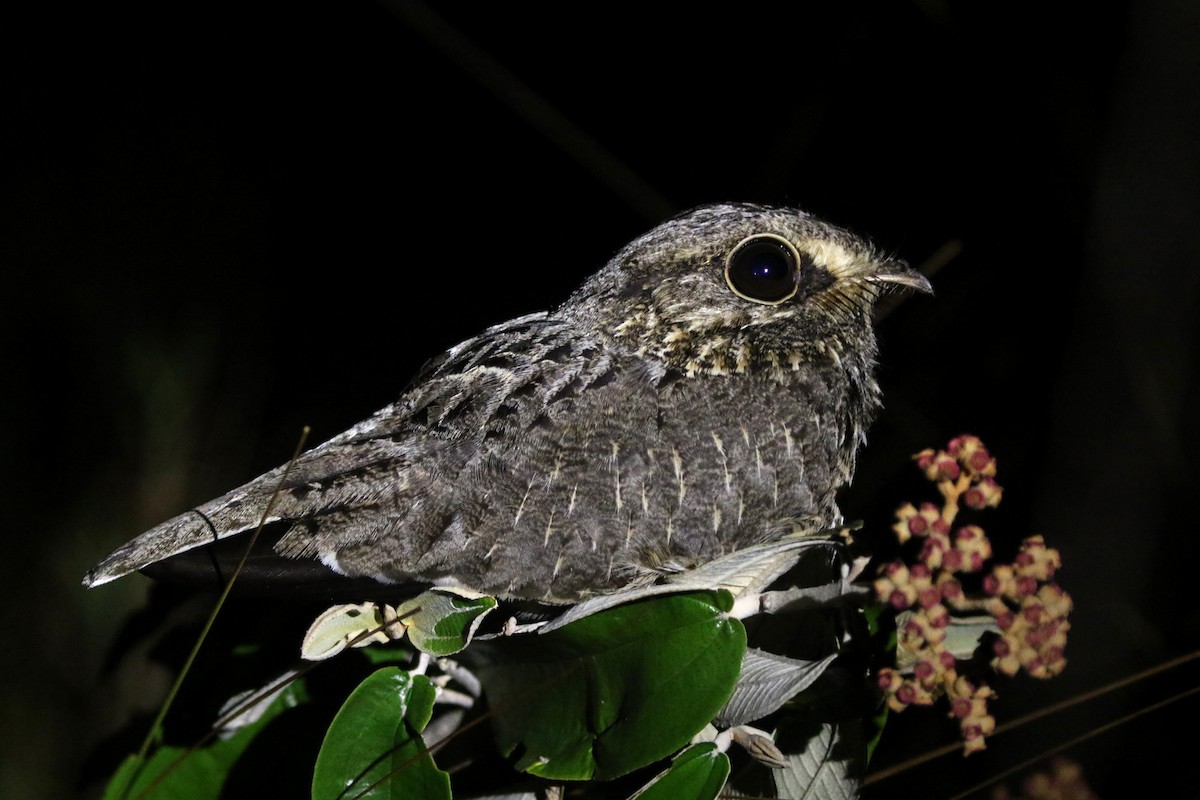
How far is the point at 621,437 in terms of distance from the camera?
1.10m

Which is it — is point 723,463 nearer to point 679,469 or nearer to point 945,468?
point 679,469

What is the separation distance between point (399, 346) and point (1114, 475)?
149 cm

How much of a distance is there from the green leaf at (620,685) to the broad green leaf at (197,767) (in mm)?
335

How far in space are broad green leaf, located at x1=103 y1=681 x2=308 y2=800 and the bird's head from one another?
59 cm

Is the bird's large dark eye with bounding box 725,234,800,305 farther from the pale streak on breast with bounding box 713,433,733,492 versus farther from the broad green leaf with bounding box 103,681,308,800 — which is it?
the broad green leaf with bounding box 103,681,308,800

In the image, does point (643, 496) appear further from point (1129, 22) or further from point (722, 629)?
point (1129, 22)

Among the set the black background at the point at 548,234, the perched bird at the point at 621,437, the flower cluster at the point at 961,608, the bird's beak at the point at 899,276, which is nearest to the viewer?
the flower cluster at the point at 961,608

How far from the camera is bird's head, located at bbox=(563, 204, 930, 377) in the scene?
3.90 ft

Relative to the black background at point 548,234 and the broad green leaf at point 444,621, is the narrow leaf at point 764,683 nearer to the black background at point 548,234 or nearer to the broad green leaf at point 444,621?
the broad green leaf at point 444,621

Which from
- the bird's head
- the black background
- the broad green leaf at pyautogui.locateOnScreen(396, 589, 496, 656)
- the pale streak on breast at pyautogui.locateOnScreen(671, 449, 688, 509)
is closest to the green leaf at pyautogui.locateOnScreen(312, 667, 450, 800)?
the broad green leaf at pyautogui.locateOnScreen(396, 589, 496, 656)

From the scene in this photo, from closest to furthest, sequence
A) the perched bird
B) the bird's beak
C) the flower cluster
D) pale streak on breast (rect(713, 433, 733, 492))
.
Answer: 1. the flower cluster
2. the perched bird
3. pale streak on breast (rect(713, 433, 733, 492))
4. the bird's beak

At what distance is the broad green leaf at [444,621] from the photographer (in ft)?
2.41

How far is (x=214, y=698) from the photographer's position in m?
1.06

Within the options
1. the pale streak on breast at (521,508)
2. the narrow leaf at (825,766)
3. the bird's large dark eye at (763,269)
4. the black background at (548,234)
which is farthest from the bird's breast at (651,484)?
the black background at (548,234)
